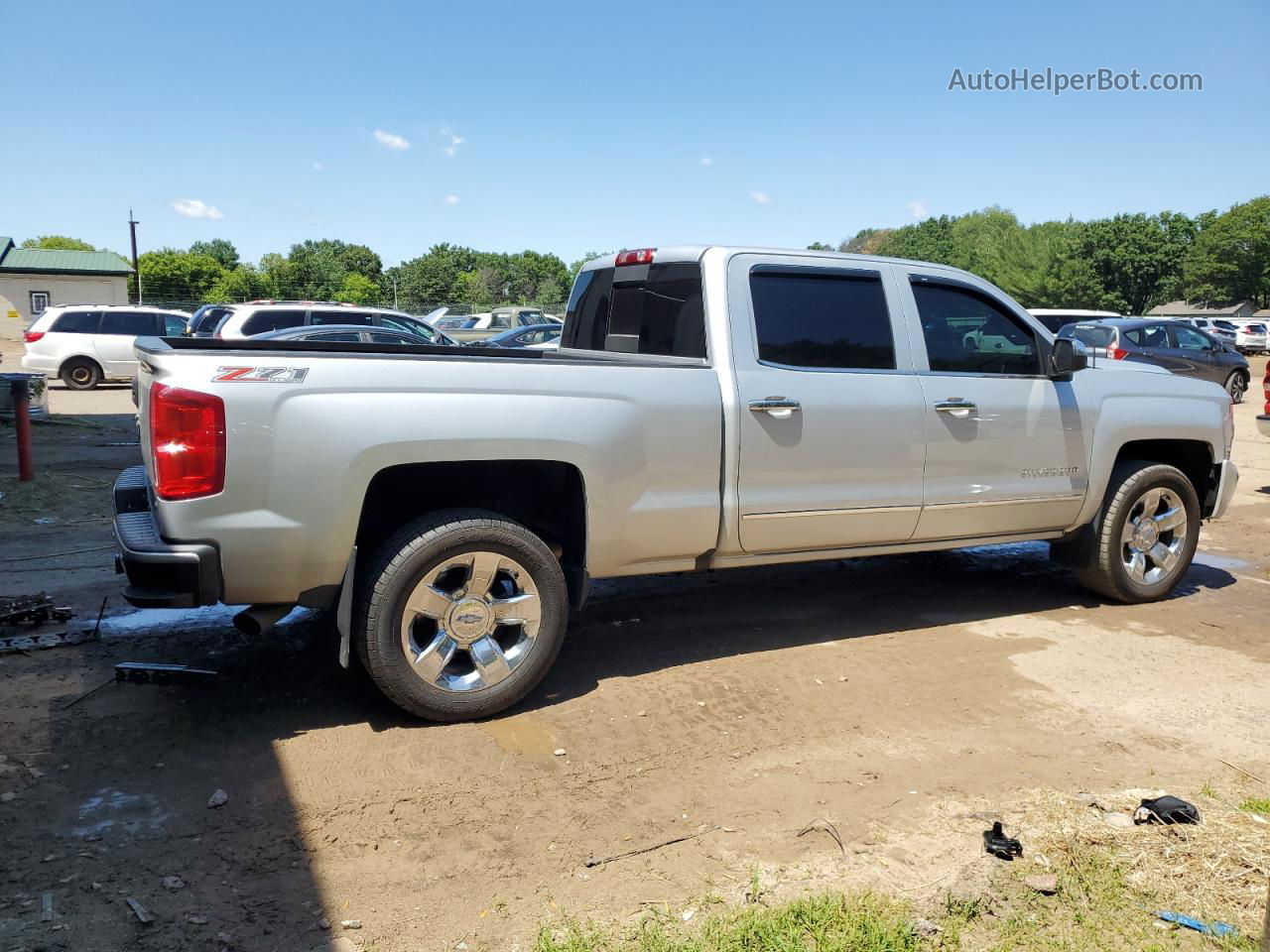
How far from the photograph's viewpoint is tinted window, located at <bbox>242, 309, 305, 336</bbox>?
16.0 meters

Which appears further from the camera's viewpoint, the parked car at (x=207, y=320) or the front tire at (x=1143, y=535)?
the parked car at (x=207, y=320)

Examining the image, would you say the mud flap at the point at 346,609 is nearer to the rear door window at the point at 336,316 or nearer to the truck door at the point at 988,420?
the truck door at the point at 988,420

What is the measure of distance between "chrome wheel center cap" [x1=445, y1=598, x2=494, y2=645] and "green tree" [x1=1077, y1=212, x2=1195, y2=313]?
3281 inches

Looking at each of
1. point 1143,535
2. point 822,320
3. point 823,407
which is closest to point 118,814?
point 823,407

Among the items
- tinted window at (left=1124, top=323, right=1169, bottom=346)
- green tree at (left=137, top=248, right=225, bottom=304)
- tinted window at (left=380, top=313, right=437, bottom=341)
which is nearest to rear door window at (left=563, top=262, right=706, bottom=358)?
tinted window at (left=380, top=313, right=437, bottom=341)

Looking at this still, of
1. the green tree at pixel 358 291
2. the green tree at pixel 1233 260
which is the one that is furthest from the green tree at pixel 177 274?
the green tree at pixel 1233 260

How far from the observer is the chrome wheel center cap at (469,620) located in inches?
164

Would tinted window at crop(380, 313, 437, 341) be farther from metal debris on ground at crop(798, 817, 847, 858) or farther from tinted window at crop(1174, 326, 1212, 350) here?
tinted window at crop(1174, 326, 1212, 350)

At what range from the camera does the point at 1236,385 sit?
72.6 feet

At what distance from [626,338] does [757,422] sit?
1200 millimetres

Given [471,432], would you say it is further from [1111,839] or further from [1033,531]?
[1033,531]

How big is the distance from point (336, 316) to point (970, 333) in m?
12.8

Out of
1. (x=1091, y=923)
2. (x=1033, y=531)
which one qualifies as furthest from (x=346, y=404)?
(x=1033, y=531)

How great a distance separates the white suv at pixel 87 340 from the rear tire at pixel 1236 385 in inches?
892
